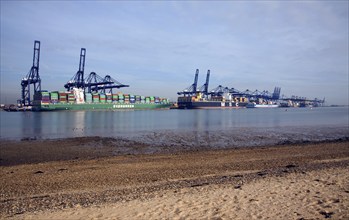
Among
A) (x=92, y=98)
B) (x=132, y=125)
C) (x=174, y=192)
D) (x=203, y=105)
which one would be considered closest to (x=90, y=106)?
(x=92, y=98)

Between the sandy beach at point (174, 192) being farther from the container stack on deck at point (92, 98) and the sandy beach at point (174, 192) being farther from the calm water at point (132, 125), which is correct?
the container stack on deck at point (92, 98)

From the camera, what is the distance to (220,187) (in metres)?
5.21

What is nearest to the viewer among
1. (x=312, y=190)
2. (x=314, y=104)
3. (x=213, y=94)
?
(x=312, y=190)

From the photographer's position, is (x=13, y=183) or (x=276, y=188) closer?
(x=276, y=188)

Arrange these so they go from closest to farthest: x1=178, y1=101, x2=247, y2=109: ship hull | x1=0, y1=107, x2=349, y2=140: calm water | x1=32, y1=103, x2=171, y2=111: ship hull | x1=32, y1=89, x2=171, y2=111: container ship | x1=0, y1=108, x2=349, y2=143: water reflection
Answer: x1=0, y1=108, x2=349, y2=143: water reflection < x1=0, y1=107, x2=349, y2=140: calm water < x1=32, y1=103, x2=171, y2=111: ship hull < x1=32, y1=89, x2=171, y2=111: container ship < x1=178, y1=101, x2=247, y2=109: ship hull

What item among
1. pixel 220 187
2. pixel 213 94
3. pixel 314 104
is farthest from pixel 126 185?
pixel 314 104

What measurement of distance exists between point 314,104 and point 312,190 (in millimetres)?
204316

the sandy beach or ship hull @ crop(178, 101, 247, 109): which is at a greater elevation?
ship hull @ crop(178, 101, 247, 109)

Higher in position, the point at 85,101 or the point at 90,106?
the point at 85,101

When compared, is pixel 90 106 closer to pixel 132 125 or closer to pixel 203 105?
pixel 203 105

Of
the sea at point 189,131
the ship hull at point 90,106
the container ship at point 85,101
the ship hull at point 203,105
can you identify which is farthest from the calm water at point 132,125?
the ship hull at point 203,105

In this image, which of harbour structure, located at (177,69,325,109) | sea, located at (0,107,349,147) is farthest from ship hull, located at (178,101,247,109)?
sea, located at (0,107,349,147)

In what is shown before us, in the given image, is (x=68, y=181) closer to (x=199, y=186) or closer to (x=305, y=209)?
(x=199, y=186)

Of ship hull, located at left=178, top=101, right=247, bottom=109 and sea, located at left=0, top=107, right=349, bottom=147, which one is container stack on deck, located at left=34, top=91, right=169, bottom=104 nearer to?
ship hull, located at left=178, top=101, right=247, bottom=109
